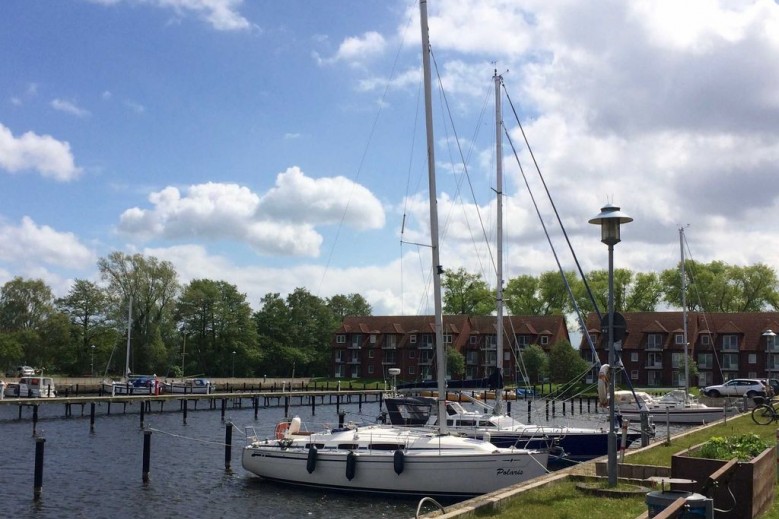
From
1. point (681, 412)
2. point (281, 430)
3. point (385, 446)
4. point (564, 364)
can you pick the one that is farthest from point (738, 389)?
point (385, 446)

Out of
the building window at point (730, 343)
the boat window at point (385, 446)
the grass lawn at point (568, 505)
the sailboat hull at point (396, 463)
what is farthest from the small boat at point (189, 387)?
the grass lawn at point (568, 505)

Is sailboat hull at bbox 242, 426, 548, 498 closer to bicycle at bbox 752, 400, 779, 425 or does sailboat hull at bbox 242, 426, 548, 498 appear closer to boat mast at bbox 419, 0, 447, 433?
boat mast at bbox 419, 0, 447, 433

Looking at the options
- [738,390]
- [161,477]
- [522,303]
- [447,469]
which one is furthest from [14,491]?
[522,303]

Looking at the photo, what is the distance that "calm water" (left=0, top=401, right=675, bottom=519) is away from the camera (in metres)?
26.0

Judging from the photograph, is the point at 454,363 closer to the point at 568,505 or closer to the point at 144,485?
the point at 144,485

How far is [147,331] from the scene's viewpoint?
113188 millimetres

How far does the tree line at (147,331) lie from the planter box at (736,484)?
98.4m

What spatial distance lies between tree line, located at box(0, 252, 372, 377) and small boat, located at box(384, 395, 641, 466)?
7765 centimetres

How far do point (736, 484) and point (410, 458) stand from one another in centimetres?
1522

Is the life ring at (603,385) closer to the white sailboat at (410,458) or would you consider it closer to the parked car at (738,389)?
the white sailboat at (410,458)

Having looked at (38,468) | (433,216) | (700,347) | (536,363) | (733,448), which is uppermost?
(433,216)

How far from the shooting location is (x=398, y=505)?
87.4ft

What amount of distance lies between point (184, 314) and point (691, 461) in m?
116

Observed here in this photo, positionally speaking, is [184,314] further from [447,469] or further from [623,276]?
[447,469]
